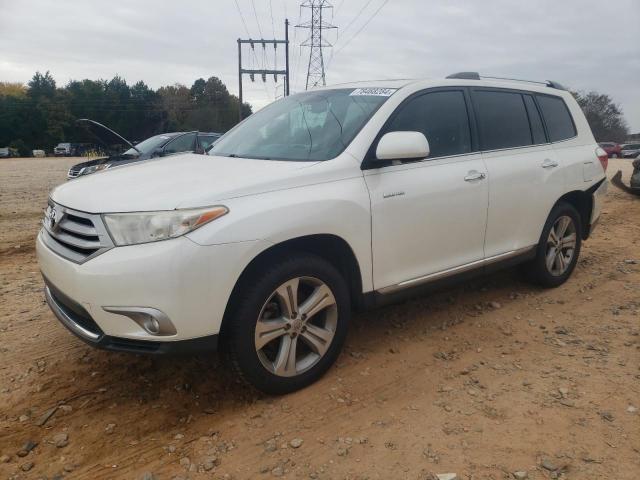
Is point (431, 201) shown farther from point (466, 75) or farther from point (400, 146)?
point (466, 75)

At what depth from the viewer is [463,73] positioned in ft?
13.0

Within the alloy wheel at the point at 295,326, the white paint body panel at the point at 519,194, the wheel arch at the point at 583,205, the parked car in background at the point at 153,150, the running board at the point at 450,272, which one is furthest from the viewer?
the parked car in background at the point at 153,150

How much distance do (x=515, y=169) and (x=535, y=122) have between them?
70 cm

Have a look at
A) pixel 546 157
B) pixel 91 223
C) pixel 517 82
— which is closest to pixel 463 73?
pixel 517 82

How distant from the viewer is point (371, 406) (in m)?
2.75

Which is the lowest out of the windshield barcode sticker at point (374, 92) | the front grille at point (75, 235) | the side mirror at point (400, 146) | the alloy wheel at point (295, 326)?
the alloy wheel at point (295, 326)

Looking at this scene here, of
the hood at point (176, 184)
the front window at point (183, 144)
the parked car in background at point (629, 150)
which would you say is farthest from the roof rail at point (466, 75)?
the parked car in background at point (629, 150)

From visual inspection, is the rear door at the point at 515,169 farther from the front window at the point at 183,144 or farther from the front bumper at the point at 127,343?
the front window at the point at 183,144

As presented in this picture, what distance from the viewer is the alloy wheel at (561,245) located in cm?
442

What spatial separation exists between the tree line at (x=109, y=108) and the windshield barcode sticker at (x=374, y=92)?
67.4 m

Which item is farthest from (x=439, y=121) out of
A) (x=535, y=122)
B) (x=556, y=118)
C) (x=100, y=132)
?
(x=100, y=132)

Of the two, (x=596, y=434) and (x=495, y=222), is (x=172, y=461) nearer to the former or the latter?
(x=596, y=434)

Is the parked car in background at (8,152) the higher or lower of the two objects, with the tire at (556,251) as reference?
higher

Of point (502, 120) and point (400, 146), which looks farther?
point (502, 120)
